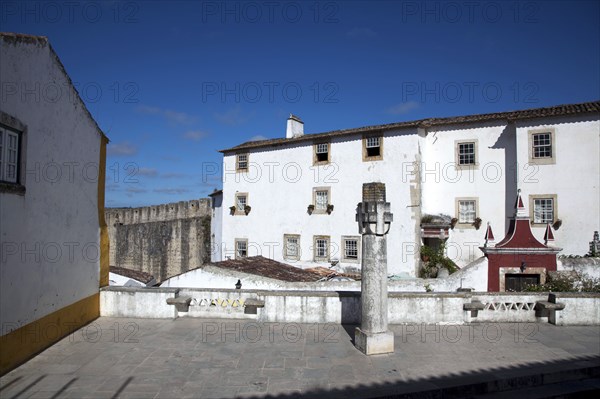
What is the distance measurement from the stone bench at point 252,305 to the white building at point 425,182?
11338 mm

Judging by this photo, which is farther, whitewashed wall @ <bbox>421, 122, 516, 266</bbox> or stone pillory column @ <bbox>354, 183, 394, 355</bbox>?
whitewashed wall @ <bbox>421, 122, 516, 266</bbox>

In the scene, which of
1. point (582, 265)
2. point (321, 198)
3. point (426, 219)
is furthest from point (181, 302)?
point (582, 265)

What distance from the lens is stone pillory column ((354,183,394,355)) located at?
688 centimetres

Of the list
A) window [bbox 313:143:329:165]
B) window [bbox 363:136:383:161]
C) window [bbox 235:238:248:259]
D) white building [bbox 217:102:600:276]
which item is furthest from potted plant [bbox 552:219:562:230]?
window [bbox 235:238:248:259]

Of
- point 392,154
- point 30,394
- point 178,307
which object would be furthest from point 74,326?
point 392,154

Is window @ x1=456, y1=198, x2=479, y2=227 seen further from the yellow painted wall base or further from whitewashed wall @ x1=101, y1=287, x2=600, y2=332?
the yellow painted wall base

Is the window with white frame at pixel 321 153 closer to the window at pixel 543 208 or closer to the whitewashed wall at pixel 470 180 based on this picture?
the whitewashed wall at pixel 470 180

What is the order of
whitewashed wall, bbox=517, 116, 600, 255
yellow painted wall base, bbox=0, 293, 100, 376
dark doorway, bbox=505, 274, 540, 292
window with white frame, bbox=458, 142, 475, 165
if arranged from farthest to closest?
1. window with white frame, bbox=458, 142, 475, 165
2. whitewashed wall, bbox=517, 116, 600, 255
3. dark doorway, bbox=505, 274, 540, 292
4. yellow painted wall base, bbox=0, 293, 100, 376

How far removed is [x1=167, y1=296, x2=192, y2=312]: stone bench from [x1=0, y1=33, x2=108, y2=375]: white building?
1.83 metres

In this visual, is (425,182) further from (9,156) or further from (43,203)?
(9,156)

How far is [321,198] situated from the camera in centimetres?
2100

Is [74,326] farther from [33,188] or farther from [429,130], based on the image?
[429,130]

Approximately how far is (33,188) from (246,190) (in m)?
17.1

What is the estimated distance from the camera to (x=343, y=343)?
284 inches
